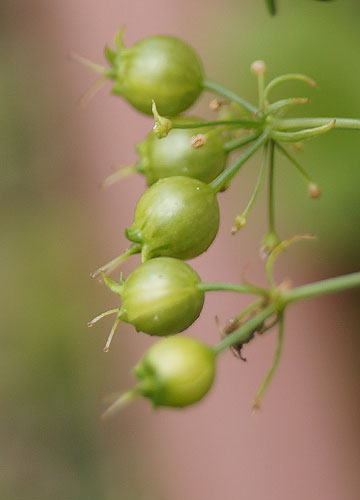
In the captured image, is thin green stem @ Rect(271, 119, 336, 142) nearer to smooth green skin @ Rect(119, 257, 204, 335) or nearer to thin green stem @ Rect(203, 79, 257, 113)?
thin green stem @ Rect(203, 79, 257, 113)

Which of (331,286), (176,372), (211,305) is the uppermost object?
(331,286)

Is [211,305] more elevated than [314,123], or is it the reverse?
[314,123]


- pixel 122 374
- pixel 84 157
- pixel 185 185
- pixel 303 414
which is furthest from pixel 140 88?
pixel 84 157

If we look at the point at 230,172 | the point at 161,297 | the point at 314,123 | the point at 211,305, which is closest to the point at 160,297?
the point at 161,297

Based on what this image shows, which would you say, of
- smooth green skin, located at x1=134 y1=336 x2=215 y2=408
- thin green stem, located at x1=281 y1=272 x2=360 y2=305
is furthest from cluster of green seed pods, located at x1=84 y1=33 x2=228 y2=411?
thin green stem, located at x1=281 y1=272 x2=360 y2=305

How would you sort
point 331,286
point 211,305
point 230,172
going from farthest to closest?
1. point 211,305
2. point 230,172
3. point 331,286

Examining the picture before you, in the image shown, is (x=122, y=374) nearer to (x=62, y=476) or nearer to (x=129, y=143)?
(x=62, y=476)

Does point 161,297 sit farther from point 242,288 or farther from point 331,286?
point 331,286
